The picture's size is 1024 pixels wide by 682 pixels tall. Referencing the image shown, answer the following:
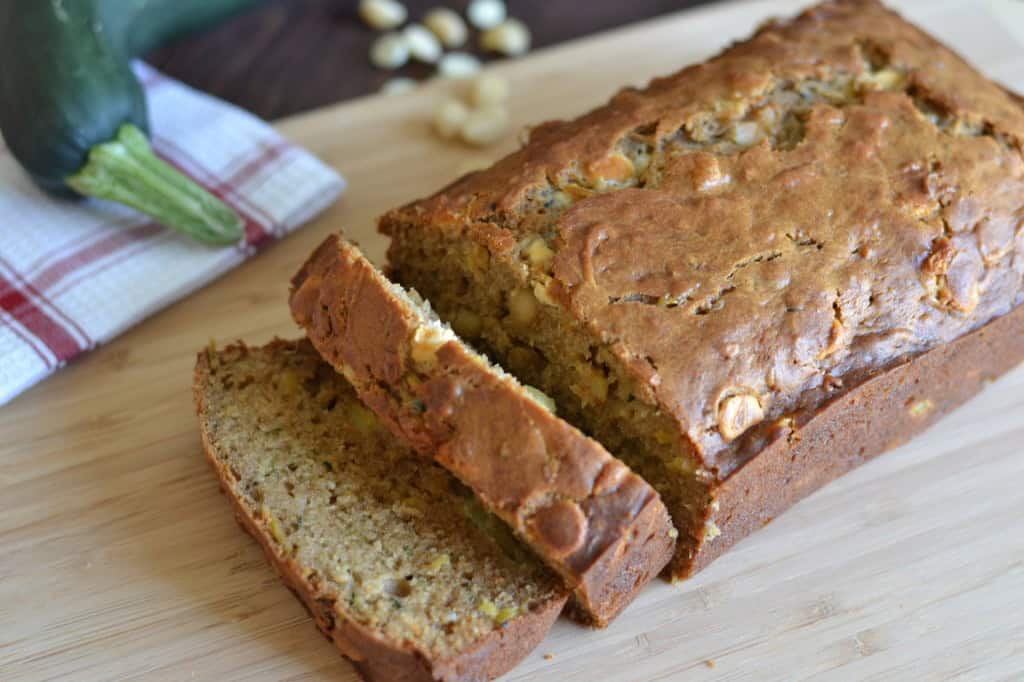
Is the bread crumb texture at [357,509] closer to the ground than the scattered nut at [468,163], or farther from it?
closer to the ground

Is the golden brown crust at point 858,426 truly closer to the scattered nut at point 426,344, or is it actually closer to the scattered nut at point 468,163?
the scattered nut at point 426,344

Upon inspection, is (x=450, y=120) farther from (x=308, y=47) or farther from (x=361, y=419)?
(x=361, y=419)

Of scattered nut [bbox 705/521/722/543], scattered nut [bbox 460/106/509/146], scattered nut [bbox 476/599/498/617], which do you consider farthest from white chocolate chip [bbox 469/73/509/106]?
scattered nut [bbox 476/599/498/617]

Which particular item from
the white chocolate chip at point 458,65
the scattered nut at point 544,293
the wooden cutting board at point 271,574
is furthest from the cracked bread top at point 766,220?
the white chocolate chip at point 458,65

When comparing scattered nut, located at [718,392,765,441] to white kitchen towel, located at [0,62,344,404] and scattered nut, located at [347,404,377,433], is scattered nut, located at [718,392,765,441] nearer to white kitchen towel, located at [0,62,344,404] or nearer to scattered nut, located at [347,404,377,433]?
scattered nut, located at [347,404,377,433]

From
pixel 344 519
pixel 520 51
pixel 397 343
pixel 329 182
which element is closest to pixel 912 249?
pixel 397 343

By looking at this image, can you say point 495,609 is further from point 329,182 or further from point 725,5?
point 725,5
